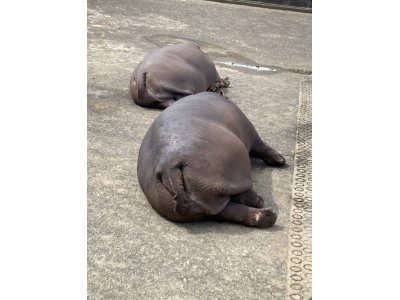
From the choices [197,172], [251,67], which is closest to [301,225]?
[197,172]

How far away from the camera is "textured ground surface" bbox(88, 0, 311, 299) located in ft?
7.58

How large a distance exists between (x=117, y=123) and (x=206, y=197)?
1734 millimetres

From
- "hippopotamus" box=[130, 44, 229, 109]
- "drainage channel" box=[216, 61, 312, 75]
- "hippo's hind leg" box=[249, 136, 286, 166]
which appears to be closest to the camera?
"hippo's hind leg" box=[249, 136, 286, 166]

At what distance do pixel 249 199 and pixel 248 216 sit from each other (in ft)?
0.58

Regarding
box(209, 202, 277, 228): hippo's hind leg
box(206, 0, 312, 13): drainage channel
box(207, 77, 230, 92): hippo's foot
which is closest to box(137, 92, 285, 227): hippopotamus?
box(209, 202, 277, 228): hippo's hind leg

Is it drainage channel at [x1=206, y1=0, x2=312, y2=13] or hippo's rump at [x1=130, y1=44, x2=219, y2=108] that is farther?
drainage channel at [x1=206, y1=0, x2=312, y2=13]

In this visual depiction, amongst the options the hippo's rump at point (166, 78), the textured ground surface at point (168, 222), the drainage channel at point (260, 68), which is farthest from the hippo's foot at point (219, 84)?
the drainage channel at point (260, 68)

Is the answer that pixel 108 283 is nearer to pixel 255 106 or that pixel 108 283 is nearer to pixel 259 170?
pixel 259 170

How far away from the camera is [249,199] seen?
297cm

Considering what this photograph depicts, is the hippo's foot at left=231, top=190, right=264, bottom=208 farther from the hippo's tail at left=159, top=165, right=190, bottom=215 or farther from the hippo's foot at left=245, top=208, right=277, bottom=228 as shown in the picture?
the hippo's tail at left=159, top=165, right=190, bottom=215

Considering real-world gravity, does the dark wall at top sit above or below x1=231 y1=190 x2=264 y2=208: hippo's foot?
below

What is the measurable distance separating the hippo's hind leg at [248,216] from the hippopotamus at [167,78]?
1995 millimetres

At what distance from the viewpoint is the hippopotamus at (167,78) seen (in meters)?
4.70
